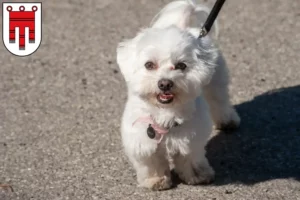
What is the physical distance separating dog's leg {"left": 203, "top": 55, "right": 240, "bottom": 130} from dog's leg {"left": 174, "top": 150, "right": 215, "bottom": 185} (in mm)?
722

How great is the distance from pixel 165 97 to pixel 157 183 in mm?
706

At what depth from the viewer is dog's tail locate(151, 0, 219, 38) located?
4.87m

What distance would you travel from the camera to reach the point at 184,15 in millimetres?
4871

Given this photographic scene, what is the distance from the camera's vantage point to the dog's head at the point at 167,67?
166 inches

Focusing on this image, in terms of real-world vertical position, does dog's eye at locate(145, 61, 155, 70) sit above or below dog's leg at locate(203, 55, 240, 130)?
above

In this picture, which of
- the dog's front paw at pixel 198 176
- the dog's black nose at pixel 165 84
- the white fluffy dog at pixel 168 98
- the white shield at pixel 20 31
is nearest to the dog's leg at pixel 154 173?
the white fluffy dog at pixel 168 98

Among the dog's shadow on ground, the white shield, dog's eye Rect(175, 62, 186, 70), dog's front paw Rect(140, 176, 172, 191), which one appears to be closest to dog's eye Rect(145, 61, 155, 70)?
dog's eye Rect(175, 62, 186, 70)

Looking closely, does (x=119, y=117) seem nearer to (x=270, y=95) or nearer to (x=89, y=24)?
(x=270, y=95)

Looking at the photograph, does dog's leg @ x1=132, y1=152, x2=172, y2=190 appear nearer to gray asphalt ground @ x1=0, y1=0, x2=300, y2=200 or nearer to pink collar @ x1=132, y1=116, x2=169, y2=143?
gray asphalt ground @ x1=0, y1=0, x2=300, y2=200

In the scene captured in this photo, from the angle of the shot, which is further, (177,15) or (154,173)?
(177,15)

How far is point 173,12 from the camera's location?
16.3 feet

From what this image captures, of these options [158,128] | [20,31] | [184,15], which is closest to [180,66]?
[158,128]

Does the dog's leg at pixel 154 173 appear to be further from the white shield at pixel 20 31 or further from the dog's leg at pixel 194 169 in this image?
the white shield at pixel 20 31

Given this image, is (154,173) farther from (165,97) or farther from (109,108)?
(109,108)
